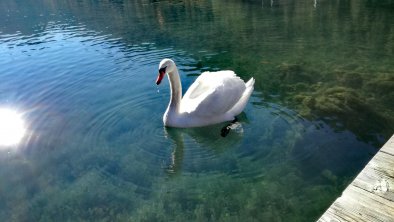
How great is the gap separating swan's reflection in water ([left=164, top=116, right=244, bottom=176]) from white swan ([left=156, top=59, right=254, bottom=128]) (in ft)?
0.97

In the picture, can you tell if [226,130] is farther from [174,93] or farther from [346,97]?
[346,97]

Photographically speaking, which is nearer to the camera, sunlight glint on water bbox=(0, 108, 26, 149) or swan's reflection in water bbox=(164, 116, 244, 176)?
swan's reflection in water bbox=(164, 116, 244, 176)

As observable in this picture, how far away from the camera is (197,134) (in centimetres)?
1012

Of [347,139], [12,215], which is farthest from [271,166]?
[12,215]

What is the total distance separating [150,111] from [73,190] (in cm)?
407

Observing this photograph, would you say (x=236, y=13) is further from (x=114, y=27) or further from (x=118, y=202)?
(x=118, y=202)

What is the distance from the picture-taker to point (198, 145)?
9664 millimetres

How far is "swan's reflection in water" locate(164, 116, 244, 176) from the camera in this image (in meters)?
8.81

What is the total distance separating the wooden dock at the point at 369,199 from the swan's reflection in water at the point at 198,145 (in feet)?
12.2

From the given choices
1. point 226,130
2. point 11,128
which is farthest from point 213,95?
point 11,128

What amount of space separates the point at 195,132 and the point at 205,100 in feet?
3.64

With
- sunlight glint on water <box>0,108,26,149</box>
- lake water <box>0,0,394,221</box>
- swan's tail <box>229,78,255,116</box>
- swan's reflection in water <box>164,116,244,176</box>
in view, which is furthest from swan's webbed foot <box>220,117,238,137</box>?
sunlight glint on water <box>0,108,26,149</box>

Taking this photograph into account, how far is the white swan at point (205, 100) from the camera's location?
978 centimetres

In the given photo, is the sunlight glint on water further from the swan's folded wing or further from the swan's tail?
the swan's tail
